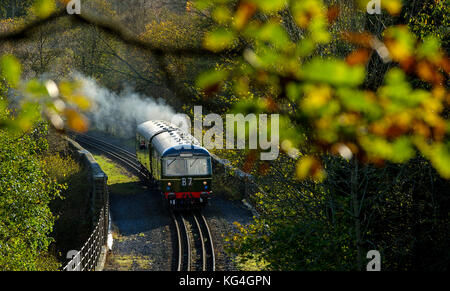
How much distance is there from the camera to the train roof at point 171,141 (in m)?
19.4

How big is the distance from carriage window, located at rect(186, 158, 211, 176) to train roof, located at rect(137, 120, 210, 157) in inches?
12.3

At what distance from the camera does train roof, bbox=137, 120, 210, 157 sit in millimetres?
19375

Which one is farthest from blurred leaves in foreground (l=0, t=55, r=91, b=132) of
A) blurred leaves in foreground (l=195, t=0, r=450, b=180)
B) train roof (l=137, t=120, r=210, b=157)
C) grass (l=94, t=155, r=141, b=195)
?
grass (l=94, t=155, r=141, b=195)

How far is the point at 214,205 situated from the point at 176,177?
105 inches

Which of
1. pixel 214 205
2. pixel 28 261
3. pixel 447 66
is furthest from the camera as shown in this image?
pixel 214 205

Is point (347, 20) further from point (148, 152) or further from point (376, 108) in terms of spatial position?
point (148, 152)

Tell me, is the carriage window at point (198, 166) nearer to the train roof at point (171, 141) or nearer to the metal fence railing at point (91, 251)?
the train roof at point (171, 141)

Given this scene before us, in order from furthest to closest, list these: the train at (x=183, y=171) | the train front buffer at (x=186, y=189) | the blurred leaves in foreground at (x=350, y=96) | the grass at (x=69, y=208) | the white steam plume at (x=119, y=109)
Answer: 1. the white steam plume at (x=119, y=109)
2. the grass at (x=69, y=208)
3. the train front buffer at (x=186, y=189)
4. the train at (x=183, y=171)
5. the blurred leaves in foreground at (x=350, y=96)

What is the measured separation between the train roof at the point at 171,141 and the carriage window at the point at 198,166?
1.02ft

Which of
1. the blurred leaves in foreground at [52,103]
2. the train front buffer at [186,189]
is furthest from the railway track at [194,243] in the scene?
the blurred leaves in foreground at [52,103]

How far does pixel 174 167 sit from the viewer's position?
19562 millimetres

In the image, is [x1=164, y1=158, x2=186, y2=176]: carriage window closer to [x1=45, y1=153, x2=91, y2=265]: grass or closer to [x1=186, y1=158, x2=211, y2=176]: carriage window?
[x1=186, y1=158, x2=211, y2=176]: carriage window
